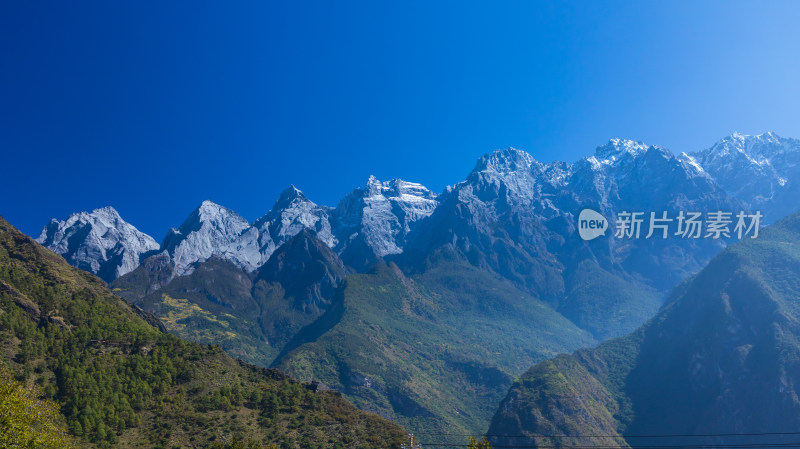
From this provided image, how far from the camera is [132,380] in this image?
10588cm

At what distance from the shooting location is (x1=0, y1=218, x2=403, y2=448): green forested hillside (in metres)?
95.9

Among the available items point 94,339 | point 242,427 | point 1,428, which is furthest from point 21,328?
point 1,428

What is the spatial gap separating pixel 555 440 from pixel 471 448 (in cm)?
15933

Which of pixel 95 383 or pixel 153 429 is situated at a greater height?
pixel 95 383

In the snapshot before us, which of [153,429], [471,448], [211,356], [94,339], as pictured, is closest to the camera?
[471,448]

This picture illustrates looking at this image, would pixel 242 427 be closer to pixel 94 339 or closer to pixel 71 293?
pixel 94 339

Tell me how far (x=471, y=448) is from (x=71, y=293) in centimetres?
10803

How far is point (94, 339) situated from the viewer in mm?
112500

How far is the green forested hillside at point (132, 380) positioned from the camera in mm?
95938

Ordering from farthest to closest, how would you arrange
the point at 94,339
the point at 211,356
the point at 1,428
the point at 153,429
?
1. the point at 211,356
2. the point at 94,339
3. the point at 153,429
4. the point at 1,428

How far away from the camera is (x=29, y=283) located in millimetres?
118125

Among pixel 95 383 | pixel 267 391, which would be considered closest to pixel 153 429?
pixel 95 383

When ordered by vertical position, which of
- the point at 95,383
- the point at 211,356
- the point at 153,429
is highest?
the point at 211,356

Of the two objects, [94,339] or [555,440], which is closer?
[94,339]
